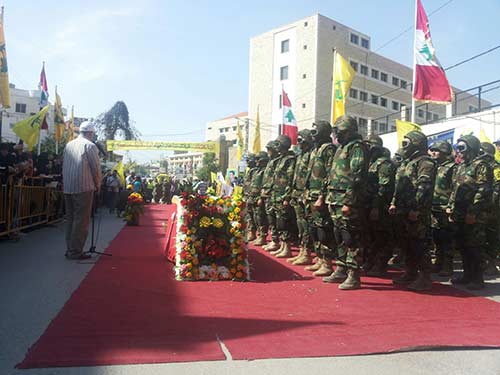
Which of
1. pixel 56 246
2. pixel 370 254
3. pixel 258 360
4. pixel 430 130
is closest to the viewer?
pixel 258 360

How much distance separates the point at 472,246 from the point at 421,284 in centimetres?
104

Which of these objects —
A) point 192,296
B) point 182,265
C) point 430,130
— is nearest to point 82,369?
point 192,296

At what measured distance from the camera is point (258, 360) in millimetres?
3246

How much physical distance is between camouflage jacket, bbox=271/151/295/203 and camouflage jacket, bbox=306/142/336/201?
4.87ft

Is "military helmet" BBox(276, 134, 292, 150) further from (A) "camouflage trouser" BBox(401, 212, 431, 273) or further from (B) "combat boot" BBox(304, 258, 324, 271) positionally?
(A) "camouflage trouser" BBox(401, 212, 431, 273)

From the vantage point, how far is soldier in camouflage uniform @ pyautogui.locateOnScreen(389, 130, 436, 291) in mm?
5809

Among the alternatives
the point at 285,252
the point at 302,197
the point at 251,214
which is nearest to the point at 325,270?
the point at 302,197

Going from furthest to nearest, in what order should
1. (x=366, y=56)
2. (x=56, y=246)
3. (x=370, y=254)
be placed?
(x=366, y=56) → (x=56, y=246) → (x=370, y=254)

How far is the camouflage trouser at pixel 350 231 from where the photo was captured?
5.67 m

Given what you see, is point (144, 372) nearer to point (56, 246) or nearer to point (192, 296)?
point (192, 296)

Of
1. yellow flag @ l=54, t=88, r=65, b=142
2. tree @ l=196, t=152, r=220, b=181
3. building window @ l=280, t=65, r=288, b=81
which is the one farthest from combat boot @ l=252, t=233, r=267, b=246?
tree @ l=196, t=152, r=220, b=181

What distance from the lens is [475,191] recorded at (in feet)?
20.0

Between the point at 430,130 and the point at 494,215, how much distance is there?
11616 mm

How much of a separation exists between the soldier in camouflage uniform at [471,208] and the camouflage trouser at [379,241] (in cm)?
90
